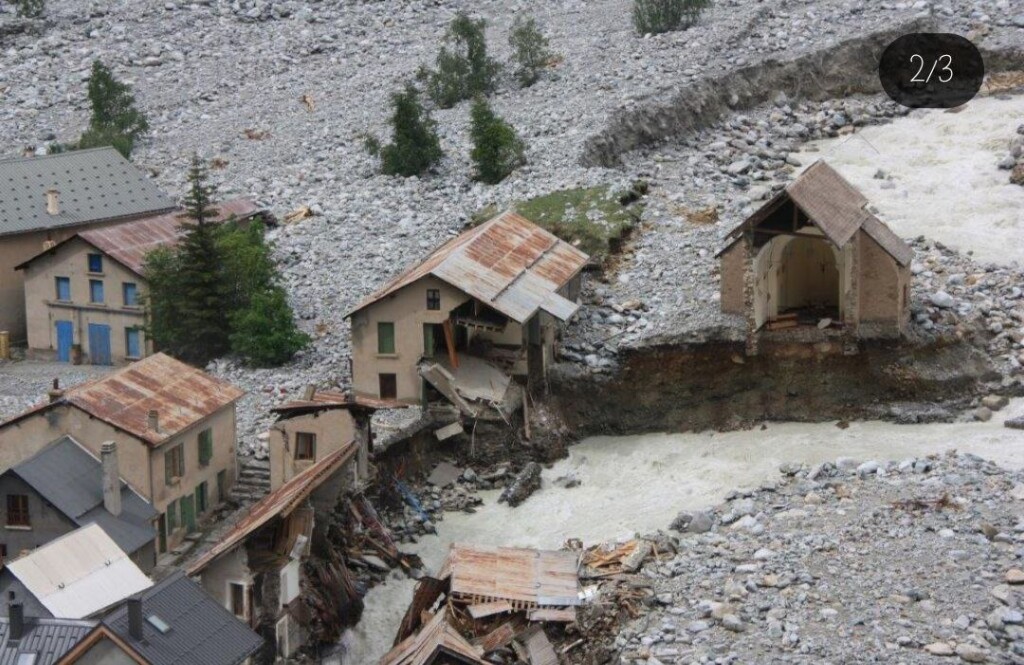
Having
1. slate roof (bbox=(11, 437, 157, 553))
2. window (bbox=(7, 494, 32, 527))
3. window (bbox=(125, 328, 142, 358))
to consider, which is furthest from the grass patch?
window (bbox=(7, 494, 32, 527))

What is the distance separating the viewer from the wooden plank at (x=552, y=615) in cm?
4912

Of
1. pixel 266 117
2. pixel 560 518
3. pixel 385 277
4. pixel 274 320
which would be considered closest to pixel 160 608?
pixel 560 518

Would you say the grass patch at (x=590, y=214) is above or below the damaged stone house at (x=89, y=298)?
above

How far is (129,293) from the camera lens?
229 feet

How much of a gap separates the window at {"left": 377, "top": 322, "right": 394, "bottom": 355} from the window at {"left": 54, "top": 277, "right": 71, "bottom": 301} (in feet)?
41.6

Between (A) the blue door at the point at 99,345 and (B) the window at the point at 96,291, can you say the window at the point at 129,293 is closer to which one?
(B) the window at the point at 96,291

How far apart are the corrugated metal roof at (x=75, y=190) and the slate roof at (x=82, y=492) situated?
67.2 ft

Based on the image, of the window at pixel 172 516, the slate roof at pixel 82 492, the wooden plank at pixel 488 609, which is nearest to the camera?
the wooden plank at pixel 488 609

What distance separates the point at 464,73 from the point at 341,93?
20.8 ft

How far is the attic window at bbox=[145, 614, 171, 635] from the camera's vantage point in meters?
43.3

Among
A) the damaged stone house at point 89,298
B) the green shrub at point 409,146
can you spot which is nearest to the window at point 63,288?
the damaged stone house at point 89,298

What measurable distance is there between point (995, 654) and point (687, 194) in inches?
1252

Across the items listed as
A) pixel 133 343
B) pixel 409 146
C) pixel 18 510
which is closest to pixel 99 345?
pixel 133 343

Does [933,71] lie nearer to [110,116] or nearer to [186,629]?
[110,116]
